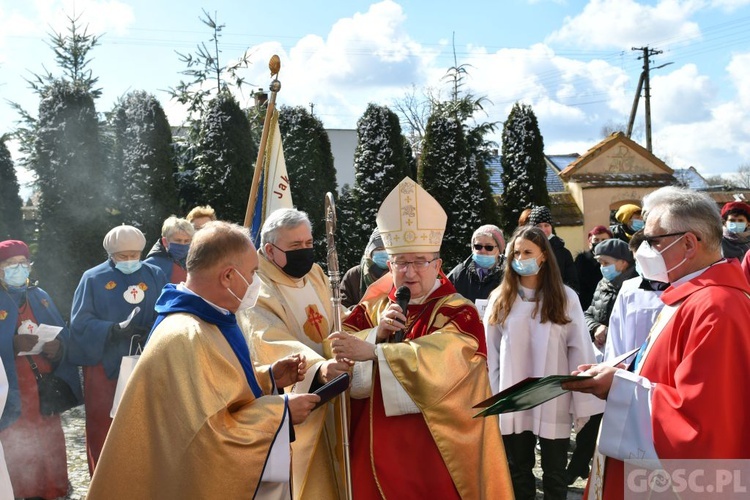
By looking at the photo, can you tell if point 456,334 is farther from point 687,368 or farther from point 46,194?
point 46,194

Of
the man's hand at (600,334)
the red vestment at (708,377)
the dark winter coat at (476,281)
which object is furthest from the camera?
the dark winter coat at (476,281)

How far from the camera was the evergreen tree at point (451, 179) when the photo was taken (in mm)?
14922

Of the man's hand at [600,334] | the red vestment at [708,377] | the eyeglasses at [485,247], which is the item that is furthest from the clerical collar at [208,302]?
the man's hand at [600,334]

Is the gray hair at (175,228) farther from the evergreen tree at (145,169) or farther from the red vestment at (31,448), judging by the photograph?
the evergreen tree at (145,169)

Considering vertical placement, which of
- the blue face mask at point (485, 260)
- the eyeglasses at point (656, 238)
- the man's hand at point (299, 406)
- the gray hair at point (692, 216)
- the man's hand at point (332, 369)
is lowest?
the man's hand at point (299, 406)

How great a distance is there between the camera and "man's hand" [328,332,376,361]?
11.4 feet

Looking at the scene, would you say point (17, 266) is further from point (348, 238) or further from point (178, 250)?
point (348, 238)

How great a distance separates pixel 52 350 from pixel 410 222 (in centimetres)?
400

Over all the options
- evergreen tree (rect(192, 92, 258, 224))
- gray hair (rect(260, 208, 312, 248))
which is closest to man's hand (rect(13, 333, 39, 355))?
gray hair (rect(260, 208, 312, 248))

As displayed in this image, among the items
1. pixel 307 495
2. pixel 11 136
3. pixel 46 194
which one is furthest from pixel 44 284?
pixel 307 495

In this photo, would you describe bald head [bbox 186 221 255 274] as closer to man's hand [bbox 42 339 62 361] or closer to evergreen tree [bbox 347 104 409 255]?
man's hand [bbox 42 339 62 361]

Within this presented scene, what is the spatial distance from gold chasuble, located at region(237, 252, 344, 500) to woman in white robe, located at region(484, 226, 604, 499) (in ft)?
6.46

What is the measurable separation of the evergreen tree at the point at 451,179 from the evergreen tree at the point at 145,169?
5.47 m

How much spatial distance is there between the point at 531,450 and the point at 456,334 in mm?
2400
